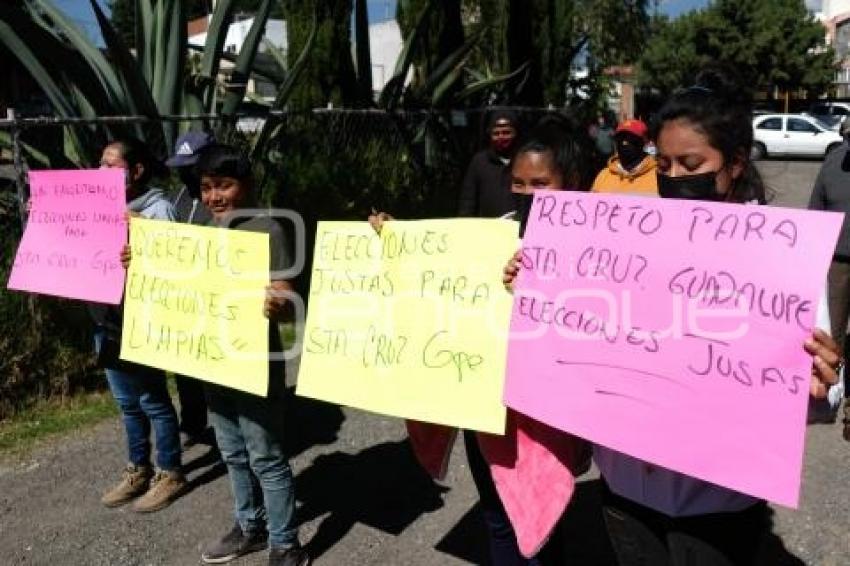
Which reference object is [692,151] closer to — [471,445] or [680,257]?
[680,257]

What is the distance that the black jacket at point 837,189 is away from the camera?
4547 mm

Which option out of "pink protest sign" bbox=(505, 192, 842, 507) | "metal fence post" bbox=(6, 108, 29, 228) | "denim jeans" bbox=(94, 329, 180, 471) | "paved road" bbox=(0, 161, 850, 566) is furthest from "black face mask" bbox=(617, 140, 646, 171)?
"metal fence post" bbox=(6, 108, 29, 228)

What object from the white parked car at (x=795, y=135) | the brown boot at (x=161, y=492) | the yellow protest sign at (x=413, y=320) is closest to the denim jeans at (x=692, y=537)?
the yellow protest sign at (x=413, y=320)

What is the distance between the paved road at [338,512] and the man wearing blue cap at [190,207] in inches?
8.0

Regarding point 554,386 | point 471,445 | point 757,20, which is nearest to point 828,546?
point 471,445

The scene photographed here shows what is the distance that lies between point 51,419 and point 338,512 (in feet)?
7.18

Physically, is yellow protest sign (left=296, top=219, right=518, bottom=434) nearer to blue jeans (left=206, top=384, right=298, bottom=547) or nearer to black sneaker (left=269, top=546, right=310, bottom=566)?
blue jeans (left=206, top=384, right=298, bottom=547)

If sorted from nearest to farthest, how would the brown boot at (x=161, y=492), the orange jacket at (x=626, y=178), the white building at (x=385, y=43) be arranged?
the brown boot at (x=161, y=492)
the orange jacket at (x=626, y=178)
the white building at (x=385, y=43)

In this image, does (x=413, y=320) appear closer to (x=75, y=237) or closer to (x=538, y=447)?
(x=538, y=447)

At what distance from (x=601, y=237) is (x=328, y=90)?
7017 mm

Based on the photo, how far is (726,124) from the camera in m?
1.72

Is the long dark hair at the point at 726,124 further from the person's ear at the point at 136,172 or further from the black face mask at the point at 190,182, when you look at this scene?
the person's ear at the point at 136,172

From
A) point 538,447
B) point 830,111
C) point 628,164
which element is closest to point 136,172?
point 538,447

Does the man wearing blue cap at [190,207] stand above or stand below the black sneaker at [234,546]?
above
